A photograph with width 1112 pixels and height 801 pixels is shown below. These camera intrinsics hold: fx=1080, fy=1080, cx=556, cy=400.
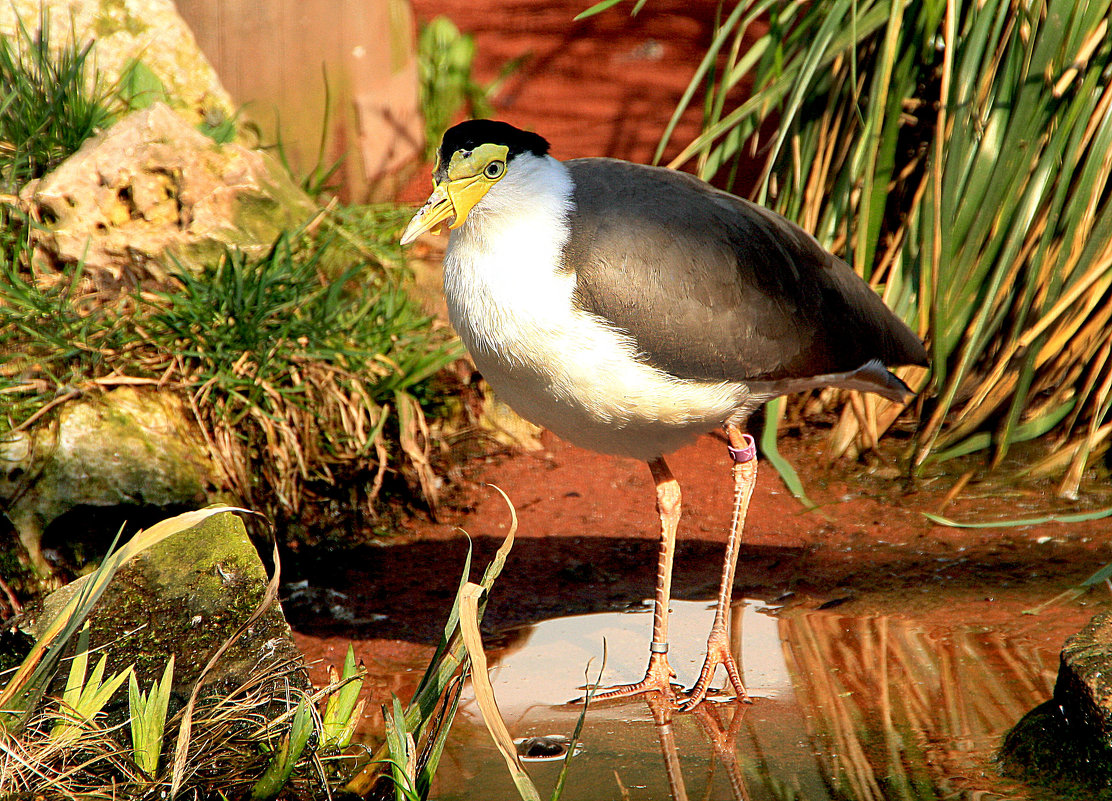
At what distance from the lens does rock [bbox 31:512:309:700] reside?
2.74 meters

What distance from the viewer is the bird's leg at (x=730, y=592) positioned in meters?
3.05

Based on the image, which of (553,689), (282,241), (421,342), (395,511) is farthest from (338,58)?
(553,689)

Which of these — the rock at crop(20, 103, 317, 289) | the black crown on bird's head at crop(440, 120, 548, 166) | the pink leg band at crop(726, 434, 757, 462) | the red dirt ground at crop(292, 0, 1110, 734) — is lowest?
the red dirt ground at crop(292, 0, 1110, 734)

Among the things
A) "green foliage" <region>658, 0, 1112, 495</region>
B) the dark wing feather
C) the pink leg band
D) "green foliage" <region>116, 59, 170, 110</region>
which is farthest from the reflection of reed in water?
"green foliage" <region>116, 59, 170, 110</region>

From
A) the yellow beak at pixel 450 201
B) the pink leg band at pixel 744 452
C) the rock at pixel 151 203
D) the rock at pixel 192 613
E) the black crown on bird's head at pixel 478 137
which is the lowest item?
the rock at pixel 192 613

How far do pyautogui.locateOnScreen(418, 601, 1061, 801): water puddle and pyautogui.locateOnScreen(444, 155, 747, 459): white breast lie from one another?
0.79 m

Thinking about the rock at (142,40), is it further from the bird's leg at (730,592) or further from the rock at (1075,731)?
the rock at (1075,731)

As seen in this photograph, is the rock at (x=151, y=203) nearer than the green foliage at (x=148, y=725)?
No

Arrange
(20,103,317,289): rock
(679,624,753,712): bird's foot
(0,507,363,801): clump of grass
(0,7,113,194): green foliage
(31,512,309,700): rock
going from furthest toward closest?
(0,7,113,194): green foliage
(20,103,317,289): rock
(679,624,753,712): bird's foot
(31,512,309,700): rock
(0,507,363,801): clump of grass

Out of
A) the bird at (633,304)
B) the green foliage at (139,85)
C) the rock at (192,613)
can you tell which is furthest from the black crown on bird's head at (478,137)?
the green foliage at (139,85)

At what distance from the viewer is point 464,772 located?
260cm

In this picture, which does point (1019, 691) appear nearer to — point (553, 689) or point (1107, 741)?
point (1107, 741)

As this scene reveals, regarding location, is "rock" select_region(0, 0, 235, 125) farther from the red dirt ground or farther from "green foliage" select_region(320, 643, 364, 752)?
"green foliage" select_region(320, 643, 364, 752)

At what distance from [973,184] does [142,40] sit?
4.00 m
